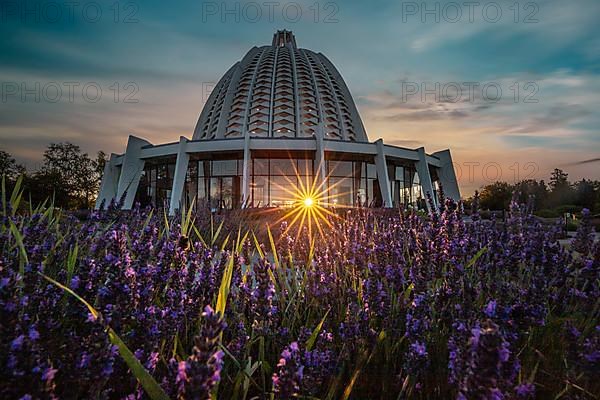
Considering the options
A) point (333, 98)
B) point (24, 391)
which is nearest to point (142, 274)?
point (24, 391)

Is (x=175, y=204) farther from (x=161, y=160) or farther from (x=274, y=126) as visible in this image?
(x=274, y=126)

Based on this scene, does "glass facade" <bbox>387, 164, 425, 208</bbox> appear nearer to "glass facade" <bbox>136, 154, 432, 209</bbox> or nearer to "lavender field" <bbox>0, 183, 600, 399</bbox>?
"glass facade" <bbox>136, 154, 432, 209</bbox>

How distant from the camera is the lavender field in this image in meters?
0.89

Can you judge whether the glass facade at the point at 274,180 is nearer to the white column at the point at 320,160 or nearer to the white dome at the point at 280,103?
the white column at the point at 320,160

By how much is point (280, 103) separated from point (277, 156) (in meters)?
13.9

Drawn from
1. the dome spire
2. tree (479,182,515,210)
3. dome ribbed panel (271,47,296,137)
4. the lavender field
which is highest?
the dome spire

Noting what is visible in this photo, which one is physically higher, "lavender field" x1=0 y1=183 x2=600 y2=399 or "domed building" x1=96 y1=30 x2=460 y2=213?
"domed building" x1=96 y1=30 x2=460 y2=213

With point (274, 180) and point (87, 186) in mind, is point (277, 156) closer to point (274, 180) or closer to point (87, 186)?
point (274, 180)

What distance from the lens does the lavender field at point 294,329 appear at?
2.92 ft

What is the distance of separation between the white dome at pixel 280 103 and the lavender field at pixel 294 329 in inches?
1383

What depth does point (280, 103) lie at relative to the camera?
41.8m

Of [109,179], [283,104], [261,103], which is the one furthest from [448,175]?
[109,179]

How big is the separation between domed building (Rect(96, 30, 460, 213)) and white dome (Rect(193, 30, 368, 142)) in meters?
0.11

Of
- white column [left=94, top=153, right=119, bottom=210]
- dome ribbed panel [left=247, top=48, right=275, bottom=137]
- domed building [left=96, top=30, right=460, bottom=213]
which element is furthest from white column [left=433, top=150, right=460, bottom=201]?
white column [left=94, top=153, right=119, bottom=210]
